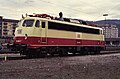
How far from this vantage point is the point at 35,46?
25.5m

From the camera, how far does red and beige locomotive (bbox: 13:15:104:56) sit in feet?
83.7

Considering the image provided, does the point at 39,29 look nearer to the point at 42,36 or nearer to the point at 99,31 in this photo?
the point at 42,36

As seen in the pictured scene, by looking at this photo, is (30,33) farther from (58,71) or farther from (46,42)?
(58,71)

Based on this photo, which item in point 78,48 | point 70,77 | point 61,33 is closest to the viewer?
point 70,77

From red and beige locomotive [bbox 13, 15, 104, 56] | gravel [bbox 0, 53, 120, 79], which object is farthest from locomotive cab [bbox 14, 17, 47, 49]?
gravel [bbox 0, 53, 120, 79]

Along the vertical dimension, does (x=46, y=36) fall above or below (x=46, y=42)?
above

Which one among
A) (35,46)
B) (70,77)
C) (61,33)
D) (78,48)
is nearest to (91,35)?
(78,48)

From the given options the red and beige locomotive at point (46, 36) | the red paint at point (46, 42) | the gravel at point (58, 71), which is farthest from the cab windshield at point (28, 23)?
the gravel at point (58, 71)

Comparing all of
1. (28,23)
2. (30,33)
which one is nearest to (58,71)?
(30,33)

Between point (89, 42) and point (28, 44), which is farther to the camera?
point (89, 42)

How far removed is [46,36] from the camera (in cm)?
2688

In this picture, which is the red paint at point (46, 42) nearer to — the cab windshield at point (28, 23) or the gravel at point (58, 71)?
the cab windshield at point (28, 23)

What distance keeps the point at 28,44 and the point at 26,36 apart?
86 centimetres

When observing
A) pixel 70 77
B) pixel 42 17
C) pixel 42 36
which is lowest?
pixel 70 77
